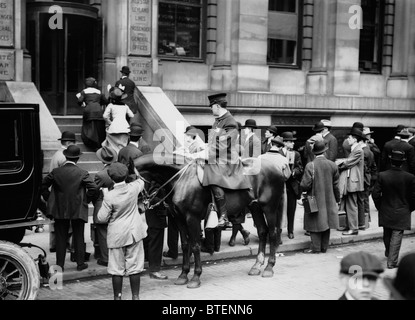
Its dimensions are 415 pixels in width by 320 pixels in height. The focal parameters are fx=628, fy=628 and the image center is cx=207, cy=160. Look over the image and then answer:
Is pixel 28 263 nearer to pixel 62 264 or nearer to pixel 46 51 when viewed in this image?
pixel 62 264

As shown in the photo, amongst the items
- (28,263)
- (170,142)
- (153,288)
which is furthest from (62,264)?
(170,142)

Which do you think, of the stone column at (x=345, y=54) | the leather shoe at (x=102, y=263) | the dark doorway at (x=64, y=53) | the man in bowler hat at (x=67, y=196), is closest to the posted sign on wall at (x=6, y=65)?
the dark doorway at (x=64, y=53)

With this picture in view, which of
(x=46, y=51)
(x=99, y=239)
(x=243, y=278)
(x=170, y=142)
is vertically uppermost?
(x=46, y=51)

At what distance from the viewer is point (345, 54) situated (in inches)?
848

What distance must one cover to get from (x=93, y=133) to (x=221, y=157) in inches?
221

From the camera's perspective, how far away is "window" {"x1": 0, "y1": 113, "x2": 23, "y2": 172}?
768 centimetres

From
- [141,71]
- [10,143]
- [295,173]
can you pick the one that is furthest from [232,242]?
[141,71]

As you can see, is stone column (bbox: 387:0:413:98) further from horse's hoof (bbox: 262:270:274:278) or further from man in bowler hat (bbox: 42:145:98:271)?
man in bowler hat (bbox: 42:145:98:271)

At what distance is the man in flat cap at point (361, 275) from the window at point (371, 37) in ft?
64.8

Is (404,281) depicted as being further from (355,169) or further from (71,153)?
(355,169)

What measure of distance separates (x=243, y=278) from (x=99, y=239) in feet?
7.87

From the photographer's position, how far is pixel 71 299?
881 centimetres

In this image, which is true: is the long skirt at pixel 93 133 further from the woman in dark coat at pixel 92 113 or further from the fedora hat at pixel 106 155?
the fedora hat at pixel 106 155

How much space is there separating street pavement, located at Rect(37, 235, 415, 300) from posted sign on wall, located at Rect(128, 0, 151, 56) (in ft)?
25.7
